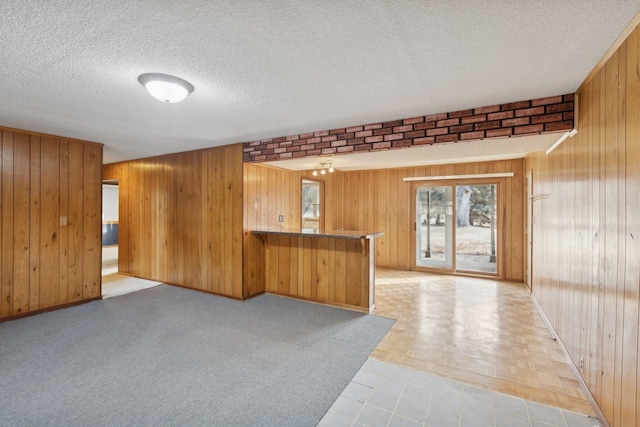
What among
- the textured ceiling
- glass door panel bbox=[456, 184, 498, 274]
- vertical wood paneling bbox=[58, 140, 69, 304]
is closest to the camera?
the textured ceiling

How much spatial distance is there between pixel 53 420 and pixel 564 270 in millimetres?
4055

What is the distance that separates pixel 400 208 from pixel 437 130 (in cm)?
357

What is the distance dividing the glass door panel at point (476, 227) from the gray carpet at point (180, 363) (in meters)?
3.38

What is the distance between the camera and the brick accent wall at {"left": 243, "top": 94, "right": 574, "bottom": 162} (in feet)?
7.99

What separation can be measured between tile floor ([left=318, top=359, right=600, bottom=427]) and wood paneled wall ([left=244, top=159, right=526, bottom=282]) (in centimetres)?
274

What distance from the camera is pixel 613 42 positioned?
1.62 meters

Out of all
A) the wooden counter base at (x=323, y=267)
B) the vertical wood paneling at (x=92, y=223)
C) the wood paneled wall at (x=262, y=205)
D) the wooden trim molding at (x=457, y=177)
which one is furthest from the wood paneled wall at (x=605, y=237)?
the vertical wood paneling at (x=92, y=223)

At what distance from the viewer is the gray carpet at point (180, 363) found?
1858mm

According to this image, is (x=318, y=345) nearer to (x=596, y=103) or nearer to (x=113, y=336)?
(x=113, y=336)

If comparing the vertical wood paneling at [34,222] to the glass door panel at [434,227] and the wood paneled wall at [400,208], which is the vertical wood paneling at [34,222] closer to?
the wood paneled wall at [400,208]

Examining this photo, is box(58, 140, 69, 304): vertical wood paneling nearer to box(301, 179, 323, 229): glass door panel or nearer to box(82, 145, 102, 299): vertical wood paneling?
box(82, 145, 102, 299): vertical wood paneling

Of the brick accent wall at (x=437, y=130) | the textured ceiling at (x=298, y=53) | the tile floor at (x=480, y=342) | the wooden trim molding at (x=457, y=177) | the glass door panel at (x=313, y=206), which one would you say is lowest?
the tile floor at (x=480, y=342)

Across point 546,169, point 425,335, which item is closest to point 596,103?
point 546,169

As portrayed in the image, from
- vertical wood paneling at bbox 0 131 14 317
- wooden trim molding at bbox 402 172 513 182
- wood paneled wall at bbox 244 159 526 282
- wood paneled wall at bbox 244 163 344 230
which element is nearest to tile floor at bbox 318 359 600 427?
wood paneled wall at bbox 244 159 526 282
